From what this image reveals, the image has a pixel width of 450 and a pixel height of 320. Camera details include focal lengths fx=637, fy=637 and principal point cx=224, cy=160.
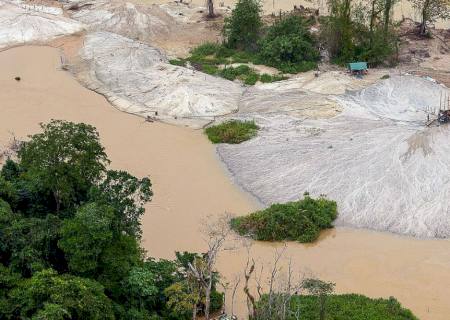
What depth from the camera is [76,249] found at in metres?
15.4

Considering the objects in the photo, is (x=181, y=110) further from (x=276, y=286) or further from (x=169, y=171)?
(x=276, y=286)

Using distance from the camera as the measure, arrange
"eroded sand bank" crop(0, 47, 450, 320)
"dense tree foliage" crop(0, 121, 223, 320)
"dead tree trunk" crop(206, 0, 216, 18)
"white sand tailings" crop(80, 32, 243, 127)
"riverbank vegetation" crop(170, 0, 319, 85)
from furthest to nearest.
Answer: "dead tree trunk" crop(206, 0, 216, 18) → "riverbank vegetation" crop(170, 0, 319, 85) → "white sand tailings" crop(80, 32, 243, 127) → "eroded sand bank" crop(0, 47, 450, 320) → "dense tree foliage" crop(0, 121, 223, 320)

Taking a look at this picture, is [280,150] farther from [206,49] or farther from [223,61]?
[206,49]

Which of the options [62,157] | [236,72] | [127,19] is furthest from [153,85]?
[62,157]

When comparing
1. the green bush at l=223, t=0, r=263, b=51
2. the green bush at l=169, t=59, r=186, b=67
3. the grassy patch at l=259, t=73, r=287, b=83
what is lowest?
the grassy patch at l=259, t=73, r=287, b=83

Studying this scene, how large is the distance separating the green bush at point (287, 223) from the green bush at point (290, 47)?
12.4 meters

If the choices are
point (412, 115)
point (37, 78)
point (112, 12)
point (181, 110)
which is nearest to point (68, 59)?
point (37, 78)

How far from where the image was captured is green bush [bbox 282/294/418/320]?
56.0 feet

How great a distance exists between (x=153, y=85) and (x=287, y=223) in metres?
12.3

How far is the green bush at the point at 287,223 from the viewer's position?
67.5 ft

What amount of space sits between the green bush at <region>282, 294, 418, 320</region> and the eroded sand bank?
69cm

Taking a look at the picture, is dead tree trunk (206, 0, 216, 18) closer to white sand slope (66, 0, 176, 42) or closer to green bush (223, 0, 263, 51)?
white sand slope (66, 0, 176, 42)

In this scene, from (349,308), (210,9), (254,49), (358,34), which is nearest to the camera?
(349,308)

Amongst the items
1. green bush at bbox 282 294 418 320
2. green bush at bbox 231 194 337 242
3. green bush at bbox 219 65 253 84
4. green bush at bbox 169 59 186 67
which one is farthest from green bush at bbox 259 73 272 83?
green bush at bbox 282 294 418 320
